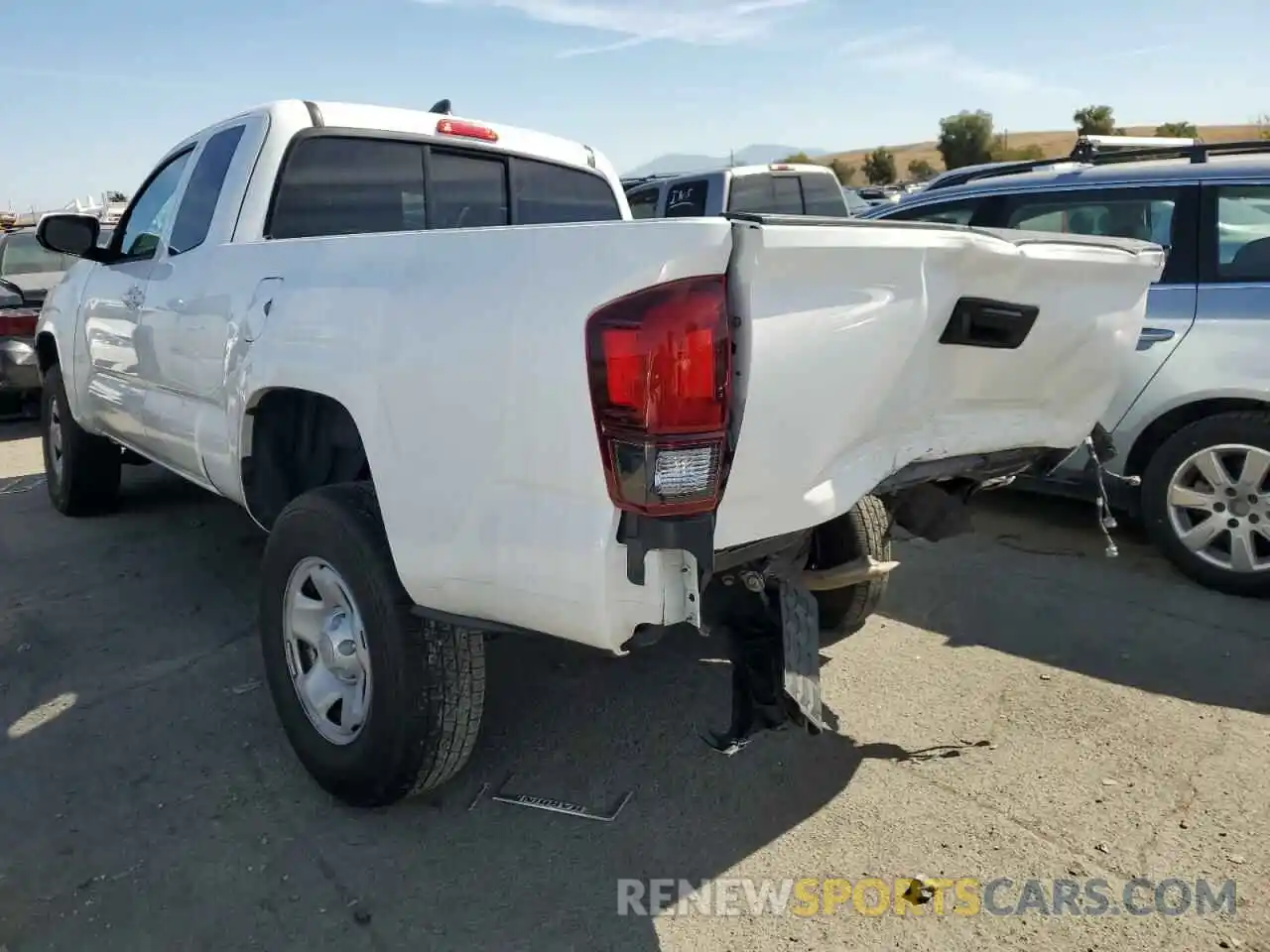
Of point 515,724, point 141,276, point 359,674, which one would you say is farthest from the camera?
point 141,276

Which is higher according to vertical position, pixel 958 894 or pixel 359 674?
pixel 359 674

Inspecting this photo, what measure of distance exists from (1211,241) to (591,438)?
12.6ft

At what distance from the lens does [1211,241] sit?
4676mm

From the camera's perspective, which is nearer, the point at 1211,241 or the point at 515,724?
the point at 515,724

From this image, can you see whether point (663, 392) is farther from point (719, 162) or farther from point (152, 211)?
point (719, 162)

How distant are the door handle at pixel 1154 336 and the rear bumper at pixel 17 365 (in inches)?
333

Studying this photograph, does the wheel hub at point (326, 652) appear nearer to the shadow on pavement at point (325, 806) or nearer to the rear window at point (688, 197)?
the shadow on pavement at point (325, 806)

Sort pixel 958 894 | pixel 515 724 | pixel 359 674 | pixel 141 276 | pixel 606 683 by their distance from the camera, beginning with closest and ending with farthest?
pixel 958 894
pixel 359 674
pixel 515 724
pixel 606 683
pixel 141 276

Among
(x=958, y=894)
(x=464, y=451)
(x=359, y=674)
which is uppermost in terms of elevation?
(x=464, y=451)

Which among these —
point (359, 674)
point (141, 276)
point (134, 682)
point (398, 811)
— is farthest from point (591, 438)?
point (141, 276)

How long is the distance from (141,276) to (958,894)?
3.93 m

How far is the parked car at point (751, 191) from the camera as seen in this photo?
10336 mm

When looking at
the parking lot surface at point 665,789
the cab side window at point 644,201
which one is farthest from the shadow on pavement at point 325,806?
the cab side window at point 644,201

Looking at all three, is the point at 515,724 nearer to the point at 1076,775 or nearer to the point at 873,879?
the point at 873,879
